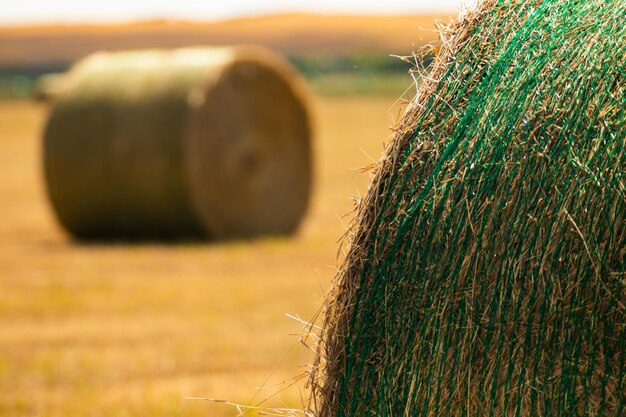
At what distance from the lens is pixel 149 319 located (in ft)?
Result: 30.5

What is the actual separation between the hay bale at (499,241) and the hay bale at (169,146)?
29.0 feet

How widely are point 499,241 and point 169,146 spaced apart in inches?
372

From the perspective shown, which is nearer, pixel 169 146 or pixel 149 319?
pixel 149 319

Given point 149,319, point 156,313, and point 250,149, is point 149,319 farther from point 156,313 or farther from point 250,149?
point 250,149

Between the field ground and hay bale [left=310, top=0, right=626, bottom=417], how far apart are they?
0.35 m

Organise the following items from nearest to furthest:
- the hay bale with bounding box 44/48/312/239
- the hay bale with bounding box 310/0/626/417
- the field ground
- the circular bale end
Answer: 1. the hay bale with bounding box 310/0/626/417
2. the field ground
3. the hay bale with bounding box 44/48/312/239
4. the circular bale end

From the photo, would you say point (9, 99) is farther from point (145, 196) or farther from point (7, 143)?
point (145, 196)

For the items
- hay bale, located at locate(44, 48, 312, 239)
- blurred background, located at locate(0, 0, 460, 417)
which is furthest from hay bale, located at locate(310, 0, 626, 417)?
hay bale, located at locate(44, 48, 312, 239)

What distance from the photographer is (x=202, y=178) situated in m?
13.5

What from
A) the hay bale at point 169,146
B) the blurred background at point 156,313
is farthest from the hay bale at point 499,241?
the hay bale at point 169,146

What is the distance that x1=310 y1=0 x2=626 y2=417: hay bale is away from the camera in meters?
3.96

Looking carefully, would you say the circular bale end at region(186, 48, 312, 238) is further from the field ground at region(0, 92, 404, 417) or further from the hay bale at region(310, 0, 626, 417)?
the hay bale at region(310, 0, 626, 417)

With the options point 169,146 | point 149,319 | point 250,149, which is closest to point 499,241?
point 149,319

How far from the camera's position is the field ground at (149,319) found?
703cm
